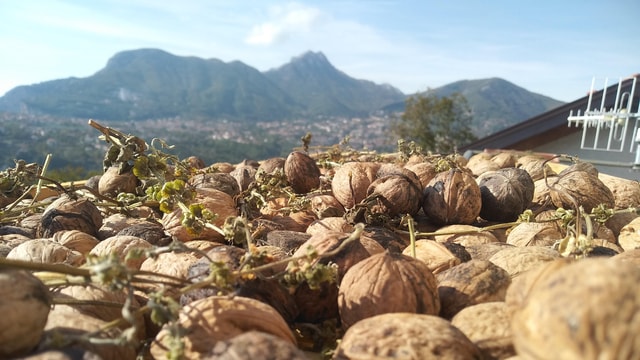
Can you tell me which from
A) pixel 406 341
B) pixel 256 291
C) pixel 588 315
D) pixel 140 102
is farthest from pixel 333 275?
pixel 140 102

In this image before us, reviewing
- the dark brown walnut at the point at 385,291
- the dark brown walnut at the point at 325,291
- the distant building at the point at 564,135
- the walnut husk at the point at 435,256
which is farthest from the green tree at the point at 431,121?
the dark brown walnut at the point at 385,291

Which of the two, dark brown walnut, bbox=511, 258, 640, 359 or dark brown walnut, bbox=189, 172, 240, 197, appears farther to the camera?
dark brown walnut, bbox=189, 172, 240, 197

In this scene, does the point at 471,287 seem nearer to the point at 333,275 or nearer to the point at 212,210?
the point at 333,275

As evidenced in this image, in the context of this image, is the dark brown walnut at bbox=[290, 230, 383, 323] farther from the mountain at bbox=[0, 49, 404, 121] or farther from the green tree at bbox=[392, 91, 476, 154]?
the mountain at bbox=[0, 49, 404, 121]

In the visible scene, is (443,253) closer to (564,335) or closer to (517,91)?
(564,335)

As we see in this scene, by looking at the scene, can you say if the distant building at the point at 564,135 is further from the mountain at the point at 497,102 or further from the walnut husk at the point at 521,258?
the mountain at the point at 497,102

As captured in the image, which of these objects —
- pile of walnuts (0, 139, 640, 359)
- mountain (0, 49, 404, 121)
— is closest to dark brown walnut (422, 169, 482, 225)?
pile of walnuts (0, 139, 640, 359)

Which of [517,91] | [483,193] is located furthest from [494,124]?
[483,193]
